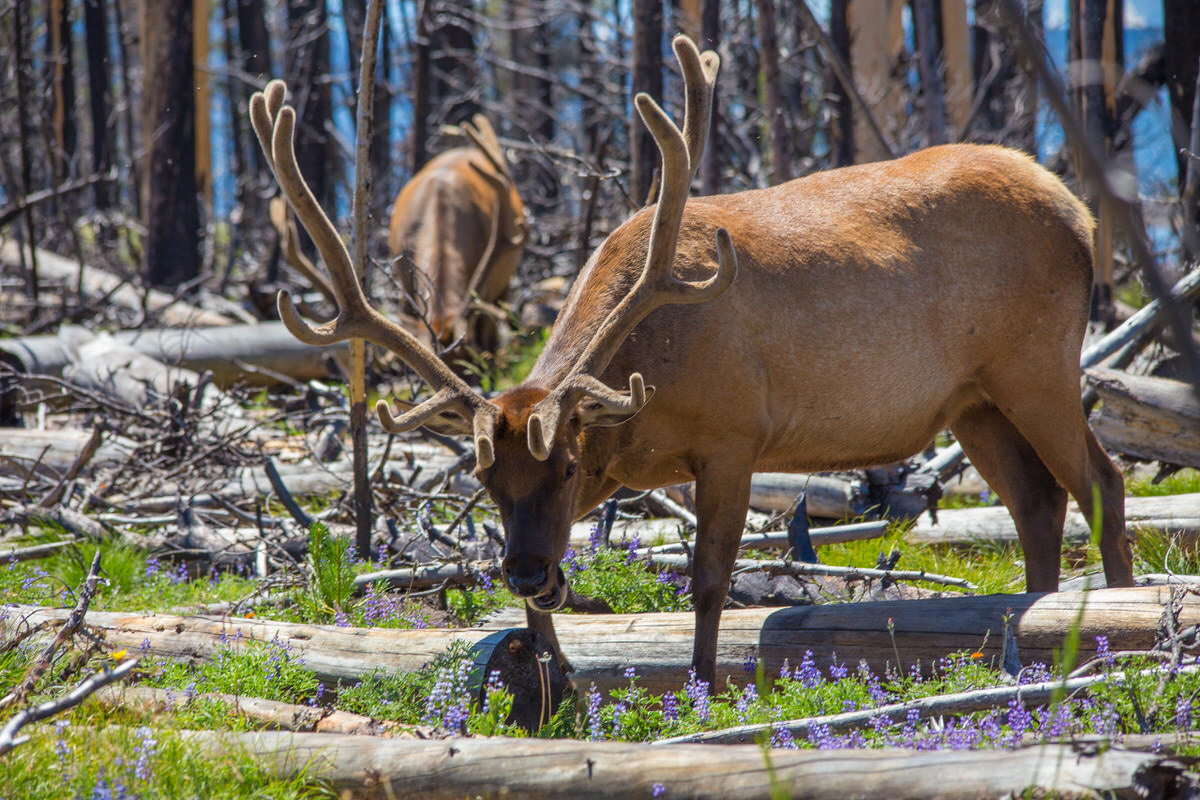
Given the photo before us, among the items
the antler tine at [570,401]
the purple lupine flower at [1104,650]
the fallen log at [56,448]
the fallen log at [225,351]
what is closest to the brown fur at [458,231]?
the fallen log at [225,351]

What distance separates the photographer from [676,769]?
8.87 ft

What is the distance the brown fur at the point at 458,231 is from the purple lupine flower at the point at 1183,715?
24.8 feet

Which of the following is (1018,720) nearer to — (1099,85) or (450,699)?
(450,699)

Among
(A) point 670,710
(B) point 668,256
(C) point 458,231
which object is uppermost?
(C) point 458,231

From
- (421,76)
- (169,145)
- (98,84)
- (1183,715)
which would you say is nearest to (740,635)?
(1183,715)

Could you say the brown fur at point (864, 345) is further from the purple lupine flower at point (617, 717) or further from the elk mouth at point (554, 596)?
the purple lupine flower at point (617, 717)

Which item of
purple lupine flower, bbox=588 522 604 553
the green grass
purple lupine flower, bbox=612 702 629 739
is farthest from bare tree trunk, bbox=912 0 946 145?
purple lupine flower, bbox=612 702 629 739

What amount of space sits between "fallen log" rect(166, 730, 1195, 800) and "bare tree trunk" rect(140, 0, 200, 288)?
450 inches

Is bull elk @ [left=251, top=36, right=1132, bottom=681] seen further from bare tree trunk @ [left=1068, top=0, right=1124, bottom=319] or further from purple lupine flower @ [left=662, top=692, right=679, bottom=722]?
bare tree trunk @ [left=1068, top=0, right=1124, bottom=319]

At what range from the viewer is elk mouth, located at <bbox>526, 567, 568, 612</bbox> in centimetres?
400

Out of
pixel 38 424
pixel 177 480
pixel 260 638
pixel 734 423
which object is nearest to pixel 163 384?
pixel 38 424

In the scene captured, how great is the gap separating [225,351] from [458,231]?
2734 mm

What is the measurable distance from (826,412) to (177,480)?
4.17 metres

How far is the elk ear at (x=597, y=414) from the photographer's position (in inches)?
163
